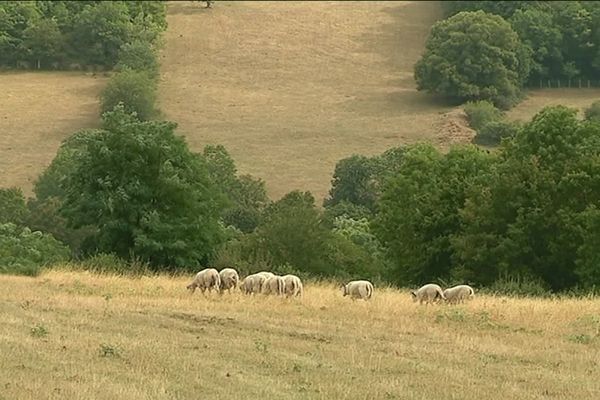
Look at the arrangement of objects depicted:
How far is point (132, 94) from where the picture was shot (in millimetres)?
107812

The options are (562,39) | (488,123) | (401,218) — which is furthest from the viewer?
(562,39)

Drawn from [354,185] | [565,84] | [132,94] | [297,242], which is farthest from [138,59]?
[297,242]

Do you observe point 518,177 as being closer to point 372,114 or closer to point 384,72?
point 372,114

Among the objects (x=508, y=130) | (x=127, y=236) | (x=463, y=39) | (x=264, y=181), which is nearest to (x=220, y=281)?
(x=127, y=236)

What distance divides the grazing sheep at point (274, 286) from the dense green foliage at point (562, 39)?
99222mm

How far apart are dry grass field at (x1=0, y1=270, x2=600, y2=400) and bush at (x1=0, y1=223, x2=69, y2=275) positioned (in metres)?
9.04

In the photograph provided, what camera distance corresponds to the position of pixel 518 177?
147ft

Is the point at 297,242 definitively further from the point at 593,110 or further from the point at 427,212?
the point at 593,110

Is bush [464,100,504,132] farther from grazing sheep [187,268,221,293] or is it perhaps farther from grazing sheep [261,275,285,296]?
grazing sheep [261,275,285,296]

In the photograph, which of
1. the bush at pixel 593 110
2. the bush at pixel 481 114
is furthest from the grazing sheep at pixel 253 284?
the bush at pixel 593 110

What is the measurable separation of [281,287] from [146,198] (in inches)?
664

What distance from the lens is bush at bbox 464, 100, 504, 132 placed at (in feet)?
350

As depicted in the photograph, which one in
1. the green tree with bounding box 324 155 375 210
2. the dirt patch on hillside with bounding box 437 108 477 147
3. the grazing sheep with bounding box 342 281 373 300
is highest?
the grazing sheep with bounding box 342 281 373 300

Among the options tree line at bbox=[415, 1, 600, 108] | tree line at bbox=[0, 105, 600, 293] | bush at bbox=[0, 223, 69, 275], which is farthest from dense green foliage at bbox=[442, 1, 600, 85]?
bush at bbox=[0, 223, 69, 275]
